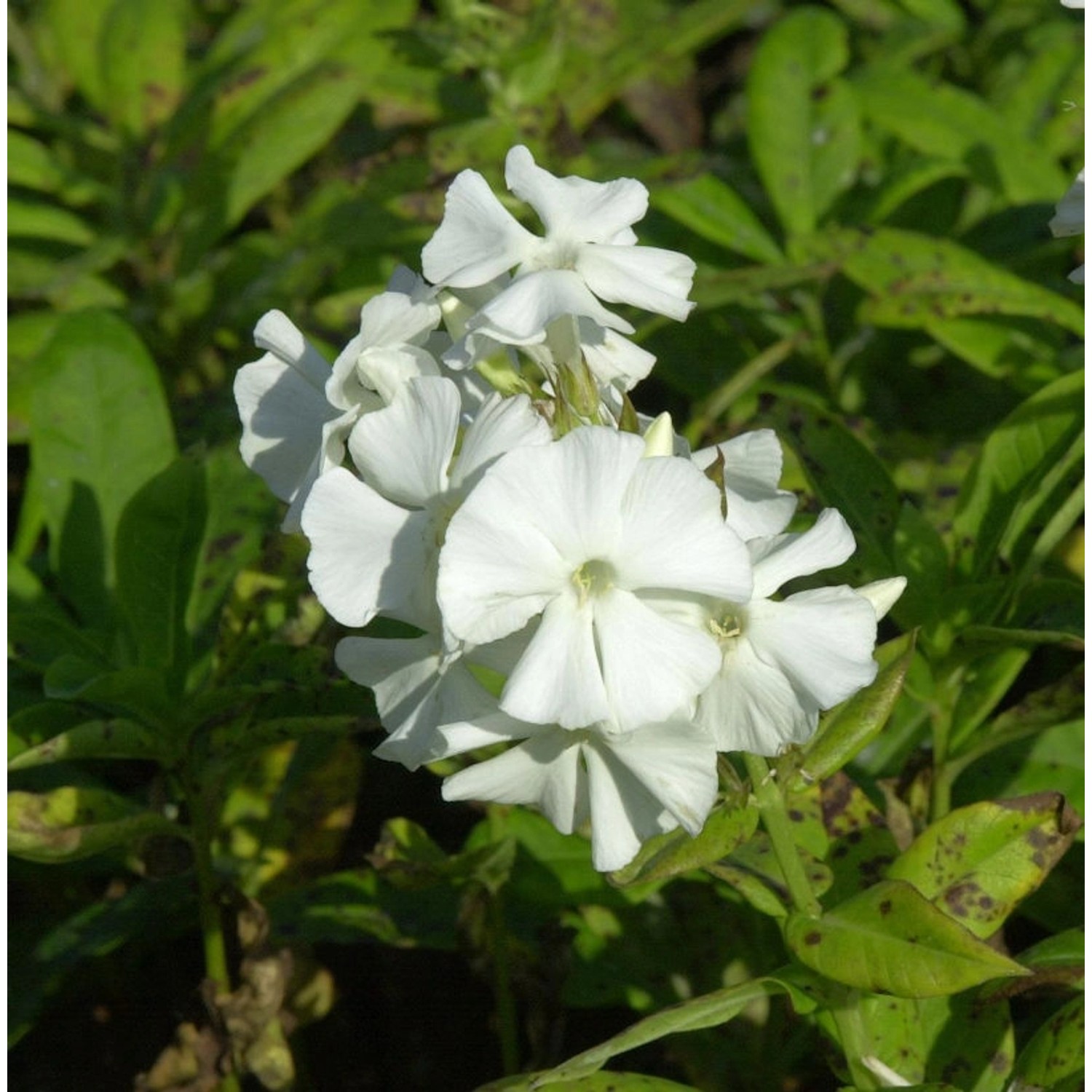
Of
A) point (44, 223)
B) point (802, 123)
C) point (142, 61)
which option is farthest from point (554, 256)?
point (142, 61)

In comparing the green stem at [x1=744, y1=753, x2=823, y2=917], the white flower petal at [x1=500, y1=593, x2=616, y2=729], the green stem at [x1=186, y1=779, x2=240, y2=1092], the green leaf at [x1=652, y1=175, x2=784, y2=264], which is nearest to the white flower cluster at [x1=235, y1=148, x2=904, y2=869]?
the white flower petal at [x1=500, y1=593, x2=616, y2=729]

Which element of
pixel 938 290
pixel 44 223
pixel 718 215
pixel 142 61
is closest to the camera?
pixel 938 290

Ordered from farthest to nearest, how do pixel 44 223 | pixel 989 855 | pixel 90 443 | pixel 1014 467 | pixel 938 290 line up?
pixel 44 223, pixel 938 290, pixel 90 443, pixel 1014 467, pixel 989 855

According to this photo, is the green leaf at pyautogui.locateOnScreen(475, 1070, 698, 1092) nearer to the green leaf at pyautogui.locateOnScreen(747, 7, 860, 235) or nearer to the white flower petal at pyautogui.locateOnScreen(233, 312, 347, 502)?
the white flower petal at pyautogui.locateOnScreen(233, 312, 347, 502)

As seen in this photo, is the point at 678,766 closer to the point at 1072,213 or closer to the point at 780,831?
the point at 780,831

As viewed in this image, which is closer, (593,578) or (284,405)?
(593,578)

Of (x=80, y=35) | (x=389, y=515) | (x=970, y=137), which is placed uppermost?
(x=80, y=35)

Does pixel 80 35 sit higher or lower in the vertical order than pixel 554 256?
higher
